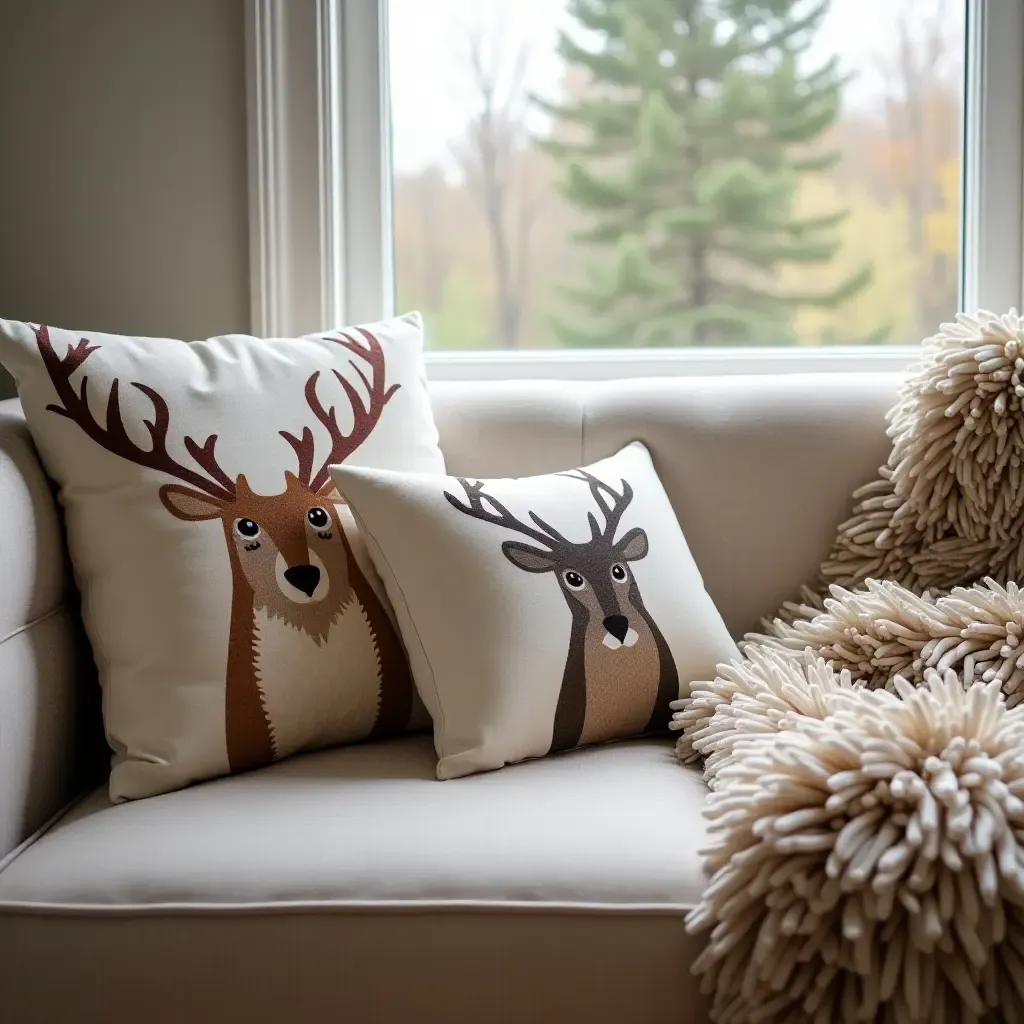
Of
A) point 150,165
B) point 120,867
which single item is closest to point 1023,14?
point 150,165

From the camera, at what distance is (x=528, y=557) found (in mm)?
1116

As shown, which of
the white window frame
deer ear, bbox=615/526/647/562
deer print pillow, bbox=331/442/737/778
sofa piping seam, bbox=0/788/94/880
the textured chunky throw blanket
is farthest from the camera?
the white window frame

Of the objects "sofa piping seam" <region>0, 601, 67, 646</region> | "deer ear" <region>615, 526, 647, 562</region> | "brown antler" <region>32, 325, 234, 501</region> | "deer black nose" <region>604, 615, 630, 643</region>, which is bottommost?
"deer black nose" <region>604, 615, 630, 643</region>

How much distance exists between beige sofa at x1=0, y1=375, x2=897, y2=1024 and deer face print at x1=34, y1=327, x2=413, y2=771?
5 cm

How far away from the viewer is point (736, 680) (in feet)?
3.60

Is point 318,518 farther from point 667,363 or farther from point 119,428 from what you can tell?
point 667,363

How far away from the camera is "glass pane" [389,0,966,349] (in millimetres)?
1671

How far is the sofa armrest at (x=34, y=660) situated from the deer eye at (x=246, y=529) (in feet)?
0.64

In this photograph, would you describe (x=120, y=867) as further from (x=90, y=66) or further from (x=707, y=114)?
(x=707, y=114)

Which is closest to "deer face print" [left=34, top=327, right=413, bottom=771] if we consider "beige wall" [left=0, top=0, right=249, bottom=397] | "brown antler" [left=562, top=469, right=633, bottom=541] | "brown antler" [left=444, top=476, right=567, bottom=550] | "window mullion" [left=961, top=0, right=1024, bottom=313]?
"brown antler" [left=444, top=476, right=567, bottom=550]

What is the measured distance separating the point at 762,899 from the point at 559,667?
330mm

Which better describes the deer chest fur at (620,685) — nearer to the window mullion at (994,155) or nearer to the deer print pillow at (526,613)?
the deer print pillow at (526,613)

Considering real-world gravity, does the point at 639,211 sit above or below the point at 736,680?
above

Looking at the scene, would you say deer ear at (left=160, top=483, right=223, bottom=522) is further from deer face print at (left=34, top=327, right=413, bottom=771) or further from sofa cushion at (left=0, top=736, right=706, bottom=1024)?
sofa cushion at (left=0, top=736, right=706, bottom=1024)
